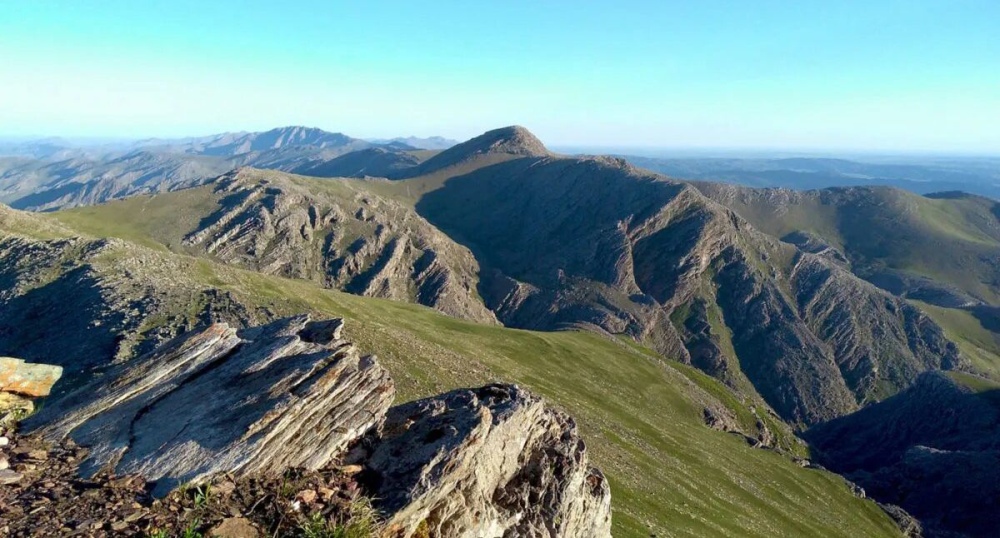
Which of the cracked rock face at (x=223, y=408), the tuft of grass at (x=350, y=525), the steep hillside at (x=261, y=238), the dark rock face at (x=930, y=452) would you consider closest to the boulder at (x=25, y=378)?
the cracked rock face at (x=223, y=408)

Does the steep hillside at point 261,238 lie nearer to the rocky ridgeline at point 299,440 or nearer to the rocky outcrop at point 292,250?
the rocky outcrop at point 292,250

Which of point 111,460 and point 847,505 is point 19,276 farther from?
point 847,505

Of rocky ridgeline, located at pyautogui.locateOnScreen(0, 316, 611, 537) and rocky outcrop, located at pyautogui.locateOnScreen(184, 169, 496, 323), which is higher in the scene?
rocky ridgeline, located at pyautogui.locateOnScreen(0, 316, 611, 537)

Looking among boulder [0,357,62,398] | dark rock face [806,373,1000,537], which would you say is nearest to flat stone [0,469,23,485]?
boulder [0,357,62,398]

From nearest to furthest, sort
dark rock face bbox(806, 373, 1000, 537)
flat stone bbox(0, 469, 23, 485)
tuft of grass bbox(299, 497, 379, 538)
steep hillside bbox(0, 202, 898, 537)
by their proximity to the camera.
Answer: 1. tuft of grass bbox(299, 497, 379, 538)
2. flat stone bbox(0, 469, 23, 485)
3. steep hillside bbox(0, 202, 898, 537)
4. dark rock face bbox(806, 373, 1000, 537)

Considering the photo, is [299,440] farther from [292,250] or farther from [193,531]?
[292,250]

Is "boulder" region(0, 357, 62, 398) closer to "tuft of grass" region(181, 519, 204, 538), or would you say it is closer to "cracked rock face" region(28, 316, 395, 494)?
"cracked rock face" region(28, 316, 395, 494)
